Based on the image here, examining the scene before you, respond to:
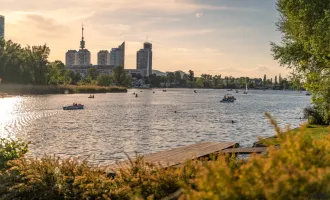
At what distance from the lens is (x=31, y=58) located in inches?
6334

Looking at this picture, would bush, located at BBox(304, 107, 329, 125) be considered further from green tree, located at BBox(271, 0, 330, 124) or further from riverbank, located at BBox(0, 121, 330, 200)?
riverbank, located at BBox(0, 121, 330, 200)

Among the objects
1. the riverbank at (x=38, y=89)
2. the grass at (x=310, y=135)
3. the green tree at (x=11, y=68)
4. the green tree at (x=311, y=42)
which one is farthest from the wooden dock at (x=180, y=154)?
the green tree at (x=11, y=68)

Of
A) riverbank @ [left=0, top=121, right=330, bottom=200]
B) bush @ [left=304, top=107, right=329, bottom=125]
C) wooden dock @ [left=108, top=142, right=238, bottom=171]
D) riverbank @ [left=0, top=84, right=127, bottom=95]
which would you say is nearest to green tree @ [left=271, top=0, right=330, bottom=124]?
bush @ [left=304, top=107, right=329, bottom=125]

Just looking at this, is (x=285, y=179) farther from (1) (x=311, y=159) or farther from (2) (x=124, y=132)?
(2) (x=124, y=132)

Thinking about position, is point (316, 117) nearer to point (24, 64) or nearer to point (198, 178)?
point (198, 178)

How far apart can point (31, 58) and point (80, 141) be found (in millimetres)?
131639

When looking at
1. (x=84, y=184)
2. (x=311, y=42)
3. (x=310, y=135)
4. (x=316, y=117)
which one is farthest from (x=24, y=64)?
(x=310, y=135)

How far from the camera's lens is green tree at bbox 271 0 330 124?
96.8 feet

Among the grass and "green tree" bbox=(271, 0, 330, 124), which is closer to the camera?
the grass

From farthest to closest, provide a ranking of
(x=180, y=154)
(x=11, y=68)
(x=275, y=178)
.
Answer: (x=11, y=68) → (x=180, y=154) → (x=275, y=178)

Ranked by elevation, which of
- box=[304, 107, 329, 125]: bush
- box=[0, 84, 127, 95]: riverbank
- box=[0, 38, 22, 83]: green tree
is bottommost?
box=[0, 84, 127, 95]: riverbank

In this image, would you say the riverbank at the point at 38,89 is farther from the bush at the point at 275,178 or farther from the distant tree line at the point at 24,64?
the bush at the point at 275,178

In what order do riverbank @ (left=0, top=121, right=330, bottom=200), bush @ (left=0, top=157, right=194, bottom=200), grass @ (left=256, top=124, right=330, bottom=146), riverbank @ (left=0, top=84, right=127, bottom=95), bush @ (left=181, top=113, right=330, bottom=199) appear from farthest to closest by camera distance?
riverbank @ (left=0, top=84, right=127, bottom=95)
bush @ (left=0, top=157, right=194, bottom=200)
grass @ (left=256, top=124, right=330, bottom=146)
riverbank @ (left=0, top=121, right=330, bottom=200)
bush @ (left=181, top=113, right=330, bottom=199)

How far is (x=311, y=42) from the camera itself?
29.8 m
